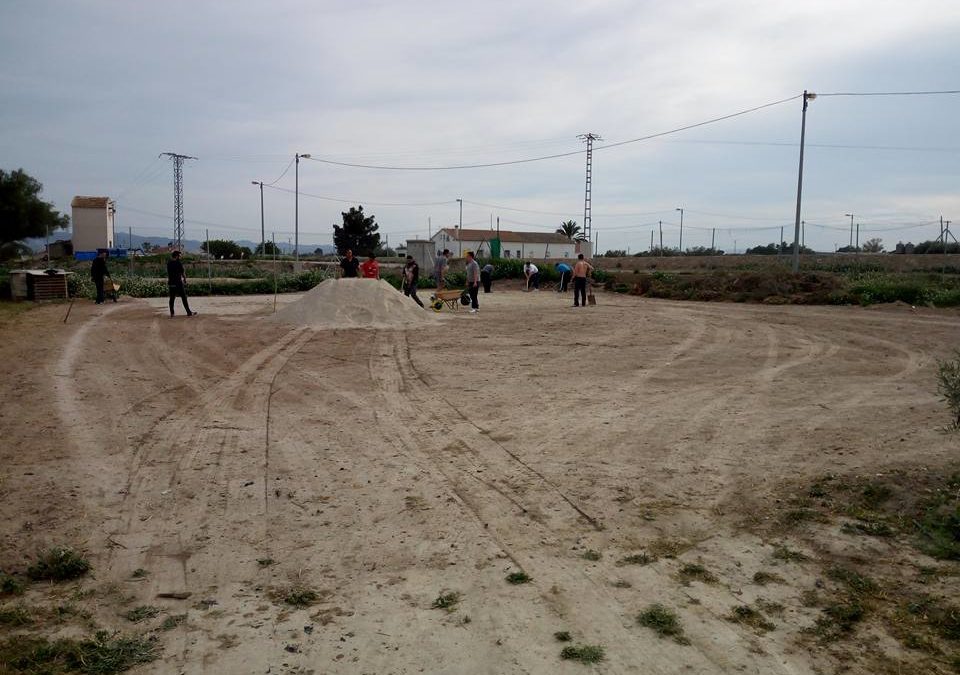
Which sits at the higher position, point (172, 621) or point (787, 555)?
point (787, 555)

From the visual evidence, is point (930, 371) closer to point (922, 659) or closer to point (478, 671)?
point (922, 659)

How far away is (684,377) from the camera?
32.4 feet

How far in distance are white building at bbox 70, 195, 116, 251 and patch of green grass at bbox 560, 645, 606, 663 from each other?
61.7 meters

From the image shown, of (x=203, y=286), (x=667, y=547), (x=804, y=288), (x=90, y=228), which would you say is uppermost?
(x=90, y=228)

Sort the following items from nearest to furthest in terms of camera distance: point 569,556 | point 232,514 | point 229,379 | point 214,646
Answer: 1. point 214,646
2. point 569,556
3. point 232,514
4. point 229,379

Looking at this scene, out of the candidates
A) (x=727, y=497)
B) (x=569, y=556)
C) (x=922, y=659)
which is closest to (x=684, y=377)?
(x=727, y=497)

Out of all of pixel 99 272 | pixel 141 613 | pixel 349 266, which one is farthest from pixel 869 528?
pixel 99 272

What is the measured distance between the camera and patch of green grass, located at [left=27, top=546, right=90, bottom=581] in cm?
397

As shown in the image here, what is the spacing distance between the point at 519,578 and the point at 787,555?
1.70 m

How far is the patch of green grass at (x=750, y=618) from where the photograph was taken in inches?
136

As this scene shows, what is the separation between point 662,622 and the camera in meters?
3.49

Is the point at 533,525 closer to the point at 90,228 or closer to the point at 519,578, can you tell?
the point at 519,578

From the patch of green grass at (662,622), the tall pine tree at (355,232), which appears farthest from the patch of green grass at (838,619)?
the tall pine tree at (355,232)

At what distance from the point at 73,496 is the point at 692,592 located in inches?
173
